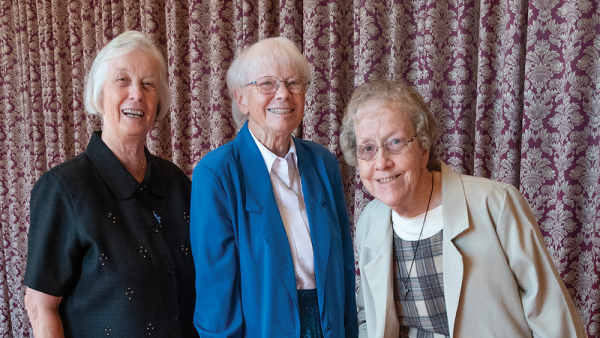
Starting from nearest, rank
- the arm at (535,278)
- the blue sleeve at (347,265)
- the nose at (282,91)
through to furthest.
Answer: the arm at (535,278) < the nose at (282,91) < the blue sleeve at (347,265)

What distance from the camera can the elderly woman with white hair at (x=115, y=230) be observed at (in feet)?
4.57

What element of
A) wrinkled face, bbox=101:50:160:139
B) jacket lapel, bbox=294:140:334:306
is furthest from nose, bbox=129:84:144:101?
jacket lapel, bbox=294:140:334:306

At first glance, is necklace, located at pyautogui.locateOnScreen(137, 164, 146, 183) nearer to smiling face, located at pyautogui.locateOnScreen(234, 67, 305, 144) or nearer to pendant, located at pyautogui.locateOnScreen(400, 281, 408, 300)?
smiling face, located at pyautogui.locateOnScreen(234, 67, 305, 144)

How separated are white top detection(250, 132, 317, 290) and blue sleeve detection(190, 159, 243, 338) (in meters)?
0.21

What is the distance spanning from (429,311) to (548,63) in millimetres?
1323

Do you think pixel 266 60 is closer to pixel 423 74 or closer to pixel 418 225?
pixel 418 225

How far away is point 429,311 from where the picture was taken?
1349mm

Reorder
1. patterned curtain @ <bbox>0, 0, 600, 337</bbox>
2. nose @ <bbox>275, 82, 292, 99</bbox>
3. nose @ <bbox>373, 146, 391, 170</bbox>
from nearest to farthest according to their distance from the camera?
nose @ <bbox>373, 146, 391, 170</bbox> < nose @ <bbox>275, 82, 292, 99</bbox> < patterned curtain @ <bbox>0, 0, 600, 337</bbox>

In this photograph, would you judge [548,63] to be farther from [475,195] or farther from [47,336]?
[47,336]

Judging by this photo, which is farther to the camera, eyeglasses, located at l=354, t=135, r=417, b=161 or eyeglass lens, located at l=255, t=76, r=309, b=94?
eyeglass lens, located at l=255, t=76, r=309, b=94

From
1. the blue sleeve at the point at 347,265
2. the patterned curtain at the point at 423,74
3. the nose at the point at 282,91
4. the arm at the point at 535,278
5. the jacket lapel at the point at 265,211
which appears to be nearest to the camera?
the arm at the point at 535,278

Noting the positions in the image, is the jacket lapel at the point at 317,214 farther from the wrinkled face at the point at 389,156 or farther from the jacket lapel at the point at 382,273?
the wrinkled face at the point at 389,156

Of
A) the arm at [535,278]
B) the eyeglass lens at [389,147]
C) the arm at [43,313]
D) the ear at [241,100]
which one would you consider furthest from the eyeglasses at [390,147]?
the arm at [43,313]

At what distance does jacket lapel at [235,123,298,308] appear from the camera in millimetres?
1416
